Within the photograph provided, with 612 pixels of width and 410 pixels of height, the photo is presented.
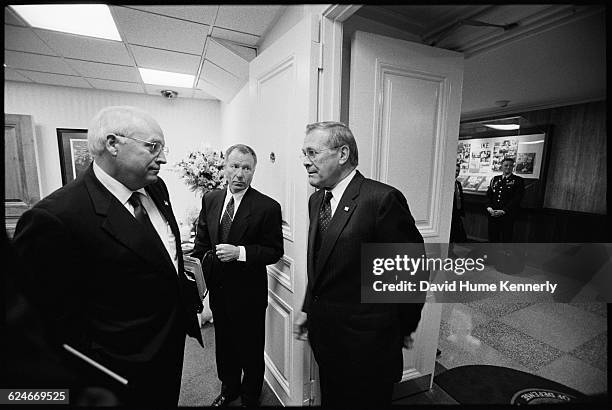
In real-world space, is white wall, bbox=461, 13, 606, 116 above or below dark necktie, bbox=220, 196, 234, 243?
above

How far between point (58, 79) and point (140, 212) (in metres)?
1.82

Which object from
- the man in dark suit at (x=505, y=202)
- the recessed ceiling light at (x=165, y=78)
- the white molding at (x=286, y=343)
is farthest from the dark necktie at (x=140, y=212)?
the man in dark suit at (x=505, y=202)

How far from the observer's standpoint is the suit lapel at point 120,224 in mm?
762

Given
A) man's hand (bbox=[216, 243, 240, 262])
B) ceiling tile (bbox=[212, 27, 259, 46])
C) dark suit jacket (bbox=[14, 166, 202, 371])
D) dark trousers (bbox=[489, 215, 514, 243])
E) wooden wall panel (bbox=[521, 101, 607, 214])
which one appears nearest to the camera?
dark suit jacket (bbox=[14, 166, 202, 371])

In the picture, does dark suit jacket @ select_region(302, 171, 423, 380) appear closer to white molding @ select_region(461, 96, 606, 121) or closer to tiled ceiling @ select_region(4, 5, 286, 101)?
tiled ceiling @ select_region(4, 5, 286, 101)

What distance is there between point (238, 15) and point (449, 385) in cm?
230

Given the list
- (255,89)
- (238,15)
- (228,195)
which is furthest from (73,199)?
(238,15)

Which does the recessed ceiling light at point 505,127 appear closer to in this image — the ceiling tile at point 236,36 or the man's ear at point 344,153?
the ceiling tile at point 236,36

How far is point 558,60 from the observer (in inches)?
79.6

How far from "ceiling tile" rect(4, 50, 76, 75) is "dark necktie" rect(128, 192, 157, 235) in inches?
63.8

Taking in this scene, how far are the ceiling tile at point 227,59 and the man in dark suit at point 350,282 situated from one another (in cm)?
112

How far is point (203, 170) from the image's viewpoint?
1748mm

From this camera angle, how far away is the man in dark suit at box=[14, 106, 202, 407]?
0.69 m

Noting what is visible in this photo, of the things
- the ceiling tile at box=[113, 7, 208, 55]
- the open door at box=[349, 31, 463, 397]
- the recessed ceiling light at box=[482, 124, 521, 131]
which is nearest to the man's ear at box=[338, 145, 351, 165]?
the open door at box=[349, 31, 463, 397]
